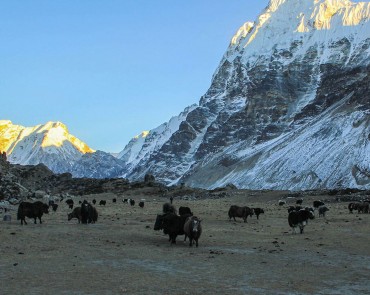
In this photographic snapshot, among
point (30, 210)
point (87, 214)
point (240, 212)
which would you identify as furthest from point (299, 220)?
point (30, 210)

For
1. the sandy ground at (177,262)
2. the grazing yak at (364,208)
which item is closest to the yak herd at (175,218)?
the sandy ground at (177,262)

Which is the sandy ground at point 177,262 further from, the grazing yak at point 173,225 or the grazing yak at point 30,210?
the grazing yak at point 30,210

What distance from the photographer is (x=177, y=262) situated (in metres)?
21.0

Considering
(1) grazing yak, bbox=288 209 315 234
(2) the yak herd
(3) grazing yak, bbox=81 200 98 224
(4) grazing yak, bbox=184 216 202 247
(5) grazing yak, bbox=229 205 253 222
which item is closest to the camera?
(4) grazing yak, bbox=184 216 202 247

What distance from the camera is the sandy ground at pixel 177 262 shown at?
1625 centimetres

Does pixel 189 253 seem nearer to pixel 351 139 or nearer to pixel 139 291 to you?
pixel 139 291

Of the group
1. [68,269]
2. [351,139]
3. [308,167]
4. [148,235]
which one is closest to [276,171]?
[308,167]

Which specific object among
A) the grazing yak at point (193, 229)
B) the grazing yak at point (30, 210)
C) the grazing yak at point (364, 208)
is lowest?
the grazing yak at point (193, 229)

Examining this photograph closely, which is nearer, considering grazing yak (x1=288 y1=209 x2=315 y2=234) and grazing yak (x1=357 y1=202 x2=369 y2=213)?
grazing yak (x1=288 y1=209 x2=315 y2=234)

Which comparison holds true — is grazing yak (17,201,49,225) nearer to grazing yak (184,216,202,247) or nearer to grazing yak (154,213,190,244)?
grazing yak (154,213,190,244)

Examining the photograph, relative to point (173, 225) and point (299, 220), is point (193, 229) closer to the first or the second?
point (173, 225)

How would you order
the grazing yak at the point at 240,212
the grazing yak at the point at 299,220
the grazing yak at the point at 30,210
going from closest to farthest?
the grazing yak at the point at 299,220
the grazing yak at the point at 30,210
the grazing yak at the point at 240,212

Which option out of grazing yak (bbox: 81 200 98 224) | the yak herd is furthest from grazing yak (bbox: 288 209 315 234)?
grazing yak (bbox: 81 200 98 224)

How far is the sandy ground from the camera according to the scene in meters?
16.2
